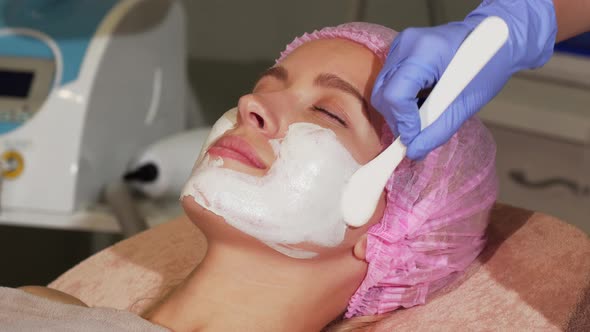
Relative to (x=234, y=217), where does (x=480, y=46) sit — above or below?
above

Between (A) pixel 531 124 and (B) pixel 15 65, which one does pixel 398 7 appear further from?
(B) pixel 15 65

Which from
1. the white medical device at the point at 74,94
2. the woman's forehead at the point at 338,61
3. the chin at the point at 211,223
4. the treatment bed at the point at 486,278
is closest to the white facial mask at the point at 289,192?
the chin at the point at 211,223

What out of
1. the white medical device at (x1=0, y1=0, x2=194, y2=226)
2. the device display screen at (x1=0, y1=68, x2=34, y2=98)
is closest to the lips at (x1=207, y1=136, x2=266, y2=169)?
the white medical device at (x1=0, y1=0, x2=194, y2=226)

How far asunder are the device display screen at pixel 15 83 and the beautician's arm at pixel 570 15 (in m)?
1.27

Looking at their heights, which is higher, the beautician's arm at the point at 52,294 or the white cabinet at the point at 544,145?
the beautician's arm at the point at 52,294

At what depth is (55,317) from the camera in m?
1.31

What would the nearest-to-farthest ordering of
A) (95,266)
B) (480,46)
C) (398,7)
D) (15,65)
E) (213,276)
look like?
(480,46)
(213,276)
(95,266)
(15,65)
(398,7)

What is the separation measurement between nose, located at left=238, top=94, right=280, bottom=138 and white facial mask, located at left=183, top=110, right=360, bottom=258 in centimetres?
2

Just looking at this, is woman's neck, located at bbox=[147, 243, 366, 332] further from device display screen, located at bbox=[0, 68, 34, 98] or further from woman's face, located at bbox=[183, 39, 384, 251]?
device display screen, located at bbox=[0, 68, 34, 98]

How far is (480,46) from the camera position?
119 cm

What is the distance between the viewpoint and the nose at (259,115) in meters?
1.27

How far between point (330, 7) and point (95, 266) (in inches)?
46.0

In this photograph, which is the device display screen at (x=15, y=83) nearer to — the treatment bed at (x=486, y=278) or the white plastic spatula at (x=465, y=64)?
the treatment bed at (x=486, y=278)

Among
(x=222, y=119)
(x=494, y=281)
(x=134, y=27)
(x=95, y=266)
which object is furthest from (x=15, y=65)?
(x=494, y=281)
